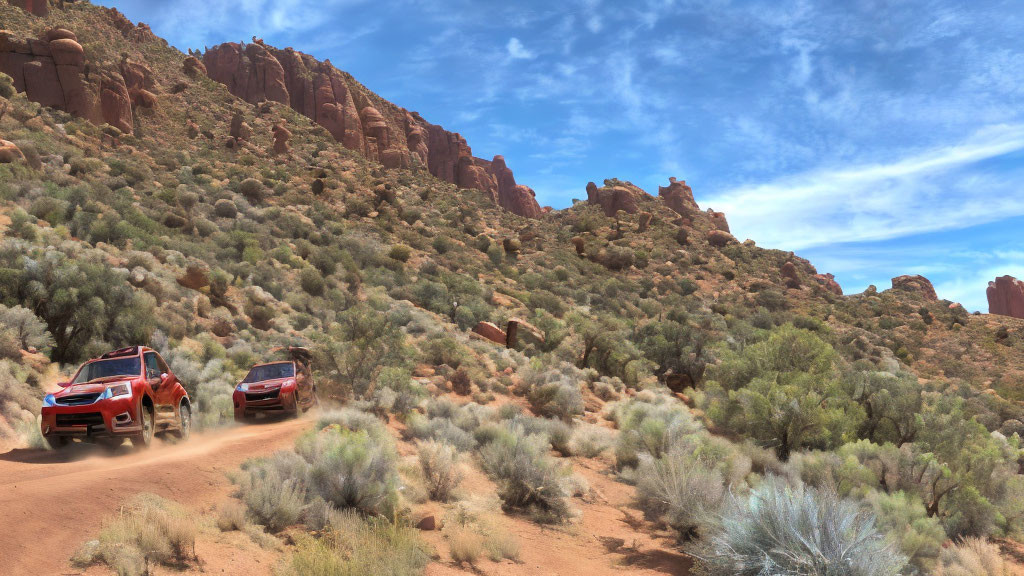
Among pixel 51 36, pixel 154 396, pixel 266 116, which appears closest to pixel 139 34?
pixel 266 116

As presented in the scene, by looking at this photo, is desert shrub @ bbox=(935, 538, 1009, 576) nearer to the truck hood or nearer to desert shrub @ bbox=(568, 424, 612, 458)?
desert shrub @ bbox=(568, 424, 612, 458)

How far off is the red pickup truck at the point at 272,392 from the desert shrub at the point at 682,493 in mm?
8144

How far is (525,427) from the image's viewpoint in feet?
43.9

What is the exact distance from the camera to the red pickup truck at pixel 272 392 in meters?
12.7

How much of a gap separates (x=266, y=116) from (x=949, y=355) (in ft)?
214

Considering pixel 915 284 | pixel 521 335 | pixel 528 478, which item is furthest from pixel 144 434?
pixel 915 284

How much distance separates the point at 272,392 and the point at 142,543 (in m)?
7.94

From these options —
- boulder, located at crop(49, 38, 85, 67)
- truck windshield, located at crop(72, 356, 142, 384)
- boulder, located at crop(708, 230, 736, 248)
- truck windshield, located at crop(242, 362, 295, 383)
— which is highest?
boulder, located at crop(49, 38, 85, 67)

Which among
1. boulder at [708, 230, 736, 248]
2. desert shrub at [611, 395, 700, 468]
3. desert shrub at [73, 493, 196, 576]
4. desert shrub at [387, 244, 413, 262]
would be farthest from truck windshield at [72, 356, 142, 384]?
boulder at [708, 230, 736, 248]

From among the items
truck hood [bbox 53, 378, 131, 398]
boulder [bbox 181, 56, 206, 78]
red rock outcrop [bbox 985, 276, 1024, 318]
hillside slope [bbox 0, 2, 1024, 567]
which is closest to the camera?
truck hood [bbox 53, 378, 131, 398]

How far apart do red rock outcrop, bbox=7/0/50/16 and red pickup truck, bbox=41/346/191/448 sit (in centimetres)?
5600

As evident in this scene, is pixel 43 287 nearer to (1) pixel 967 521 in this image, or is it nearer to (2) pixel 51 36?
(1) pixel 967 521

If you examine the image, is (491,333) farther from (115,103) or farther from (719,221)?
(719,221)

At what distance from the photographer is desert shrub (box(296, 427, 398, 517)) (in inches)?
282
